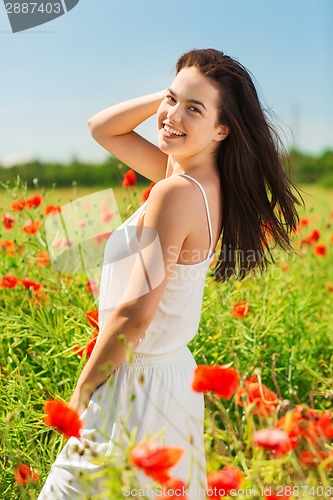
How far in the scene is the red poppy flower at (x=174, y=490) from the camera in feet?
3.33

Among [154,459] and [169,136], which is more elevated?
[169,136]

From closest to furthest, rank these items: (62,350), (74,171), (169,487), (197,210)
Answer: (169,487) < (197,210) < (62,350) < (74,171)

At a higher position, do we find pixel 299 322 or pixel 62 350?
pixel 62 350

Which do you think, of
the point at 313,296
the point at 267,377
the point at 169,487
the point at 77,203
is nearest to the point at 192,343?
the point at 267,377

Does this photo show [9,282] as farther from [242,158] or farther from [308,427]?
→ [308,427]

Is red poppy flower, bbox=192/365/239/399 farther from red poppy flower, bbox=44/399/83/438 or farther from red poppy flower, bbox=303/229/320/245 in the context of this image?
red poppy flower, bbox=303/229/320/245

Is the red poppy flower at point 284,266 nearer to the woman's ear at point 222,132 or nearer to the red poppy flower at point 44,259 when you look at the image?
the red poppy flower at point 44,259

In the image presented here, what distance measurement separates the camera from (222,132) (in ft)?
5.28

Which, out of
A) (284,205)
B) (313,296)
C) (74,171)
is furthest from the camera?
(74,171)

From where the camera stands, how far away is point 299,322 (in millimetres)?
2715

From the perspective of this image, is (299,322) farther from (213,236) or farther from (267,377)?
(213,236)

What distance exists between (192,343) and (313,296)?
87 cm

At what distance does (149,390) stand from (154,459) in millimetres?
606
